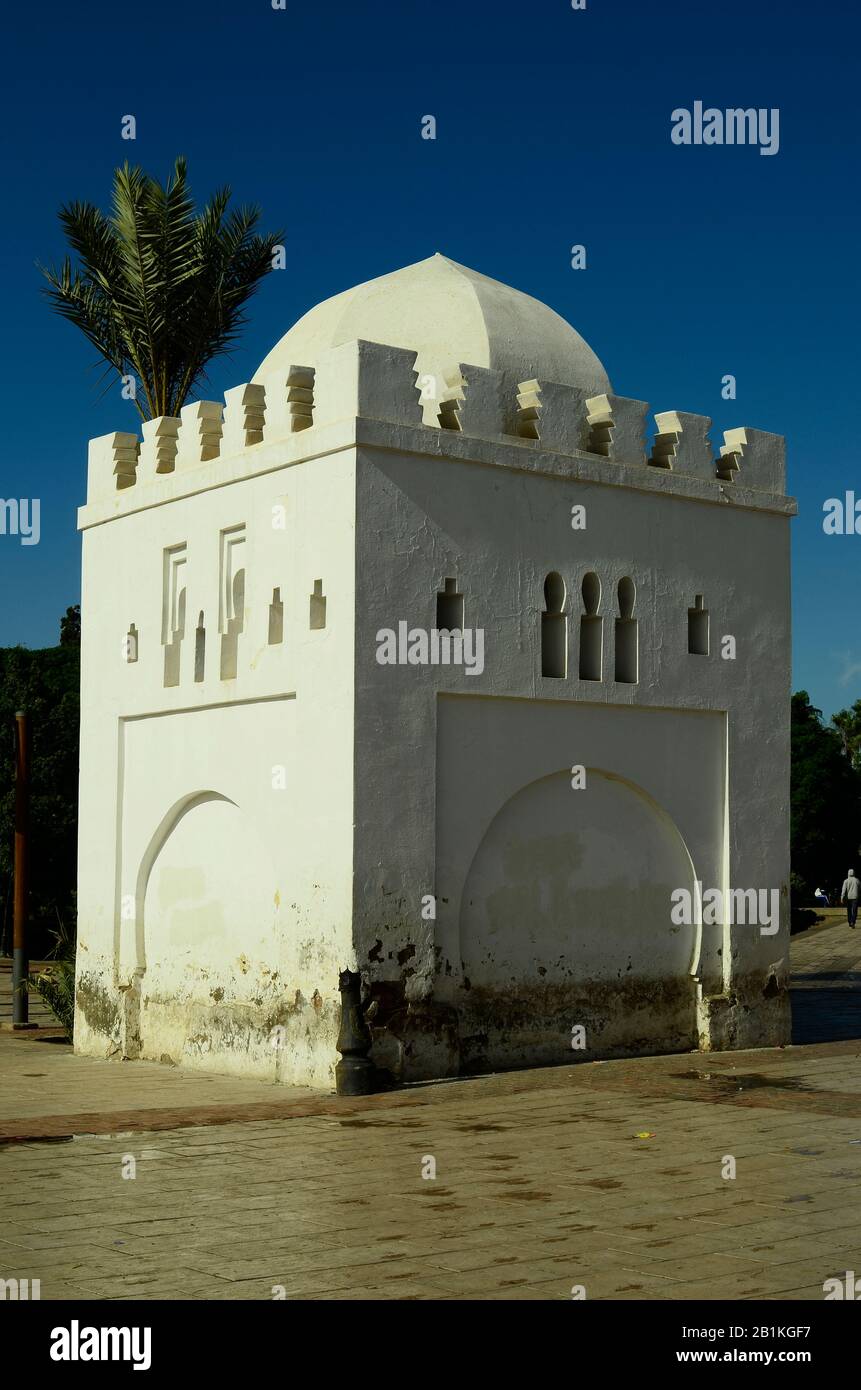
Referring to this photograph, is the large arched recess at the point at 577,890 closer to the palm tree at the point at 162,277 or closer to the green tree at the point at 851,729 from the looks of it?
the palm tree at the point at 162,277

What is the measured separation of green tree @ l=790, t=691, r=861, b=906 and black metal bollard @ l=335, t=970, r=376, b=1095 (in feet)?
144

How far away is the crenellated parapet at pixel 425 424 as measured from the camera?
14.0m

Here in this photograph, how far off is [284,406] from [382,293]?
7.95ft

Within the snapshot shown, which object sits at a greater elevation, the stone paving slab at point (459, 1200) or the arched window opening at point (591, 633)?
the arched window opening at point (591, 633)

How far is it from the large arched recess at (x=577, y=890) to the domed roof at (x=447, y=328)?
4.11 metres

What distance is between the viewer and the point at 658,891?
632 inches

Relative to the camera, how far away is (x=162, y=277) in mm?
21078

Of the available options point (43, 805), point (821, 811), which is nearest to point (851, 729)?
point (821, 811)

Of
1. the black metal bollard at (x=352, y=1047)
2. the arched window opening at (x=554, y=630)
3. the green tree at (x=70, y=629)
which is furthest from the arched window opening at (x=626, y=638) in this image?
the green tree at (x=70, y=629)

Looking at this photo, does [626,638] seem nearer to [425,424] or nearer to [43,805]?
[425,424]

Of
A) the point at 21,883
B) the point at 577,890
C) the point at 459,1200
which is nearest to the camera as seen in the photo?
the point at 459,1200

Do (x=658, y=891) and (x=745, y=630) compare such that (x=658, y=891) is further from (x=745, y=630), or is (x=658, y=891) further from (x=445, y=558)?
(x=445, y=558)

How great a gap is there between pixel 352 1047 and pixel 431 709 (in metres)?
2.99
